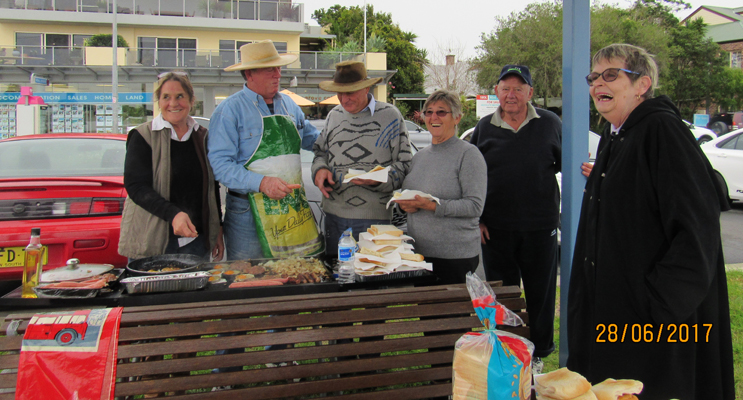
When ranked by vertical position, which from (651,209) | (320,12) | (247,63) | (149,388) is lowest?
(149,388)

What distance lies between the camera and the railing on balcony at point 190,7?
94.9 feet

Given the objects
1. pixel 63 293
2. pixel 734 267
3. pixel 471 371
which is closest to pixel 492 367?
pixel 471 371

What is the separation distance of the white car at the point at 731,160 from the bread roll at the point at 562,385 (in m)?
10.2

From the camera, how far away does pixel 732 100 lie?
4169cm

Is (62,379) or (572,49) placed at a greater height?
(572,49)

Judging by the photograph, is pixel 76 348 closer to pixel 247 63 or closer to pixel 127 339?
pixel 127 339

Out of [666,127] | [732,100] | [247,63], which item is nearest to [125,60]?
[247,63]

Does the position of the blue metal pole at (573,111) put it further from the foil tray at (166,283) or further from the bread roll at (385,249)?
the foil tray at (166,283)

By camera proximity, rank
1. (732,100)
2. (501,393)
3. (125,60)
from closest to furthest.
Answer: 1. (501,393)
2. (125,60)
3. (732,100)

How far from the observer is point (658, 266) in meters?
1.69

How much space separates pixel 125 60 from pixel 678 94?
43.5 m

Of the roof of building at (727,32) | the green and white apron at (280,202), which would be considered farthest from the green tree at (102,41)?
the roof of building at (727,32)

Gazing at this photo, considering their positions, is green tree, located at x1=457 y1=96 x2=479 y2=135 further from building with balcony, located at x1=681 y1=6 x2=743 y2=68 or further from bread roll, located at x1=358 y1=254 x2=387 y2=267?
building with balcony, located at x1=681 y1=6 x2=743 y2=68
